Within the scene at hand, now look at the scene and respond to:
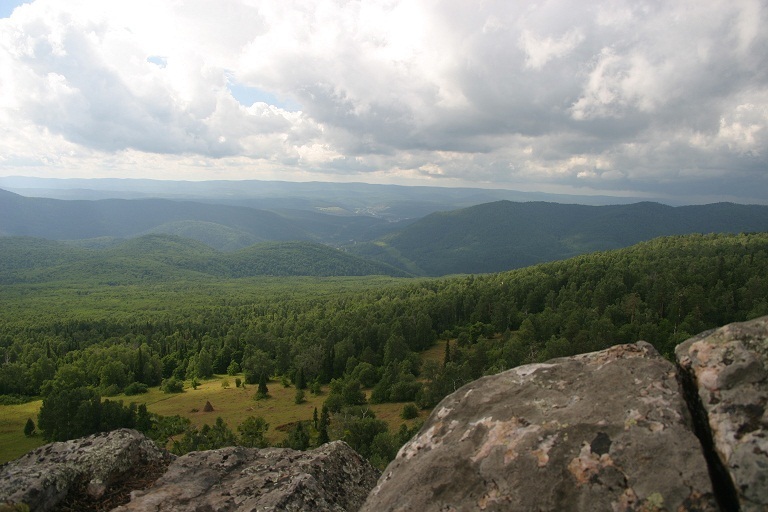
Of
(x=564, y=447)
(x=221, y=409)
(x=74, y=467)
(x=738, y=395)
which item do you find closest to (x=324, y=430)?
(x=221, y=409)

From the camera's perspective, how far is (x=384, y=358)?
118 meters

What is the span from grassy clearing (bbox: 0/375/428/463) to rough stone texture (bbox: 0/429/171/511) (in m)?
61.9

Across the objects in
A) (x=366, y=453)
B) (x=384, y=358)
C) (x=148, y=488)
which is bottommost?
(x=384, y=358)

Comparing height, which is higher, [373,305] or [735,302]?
[735,302]

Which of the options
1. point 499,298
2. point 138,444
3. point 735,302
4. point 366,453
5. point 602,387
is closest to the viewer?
point 602,387

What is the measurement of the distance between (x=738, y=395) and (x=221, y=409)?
10126 cm

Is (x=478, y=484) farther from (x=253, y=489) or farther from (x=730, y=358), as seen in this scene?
(x=253, y=489)

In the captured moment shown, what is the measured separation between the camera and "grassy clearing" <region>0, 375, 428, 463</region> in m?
77.4

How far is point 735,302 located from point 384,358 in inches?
3627

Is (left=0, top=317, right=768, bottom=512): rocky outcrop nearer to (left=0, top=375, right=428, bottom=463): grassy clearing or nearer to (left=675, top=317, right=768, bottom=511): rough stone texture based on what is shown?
(left=675, top=317, right=768, bottom=511): rough stone texture

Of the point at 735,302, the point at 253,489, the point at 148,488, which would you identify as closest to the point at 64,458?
the point at 148,488

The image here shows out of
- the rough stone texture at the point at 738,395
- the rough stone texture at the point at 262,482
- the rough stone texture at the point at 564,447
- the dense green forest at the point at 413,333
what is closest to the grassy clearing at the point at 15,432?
the dense green forest at the point at 413,333

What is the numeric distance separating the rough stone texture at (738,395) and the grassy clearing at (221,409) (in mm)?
71460

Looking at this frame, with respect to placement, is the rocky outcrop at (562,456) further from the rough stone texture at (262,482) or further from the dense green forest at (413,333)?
the dense green forest at (413,333)
